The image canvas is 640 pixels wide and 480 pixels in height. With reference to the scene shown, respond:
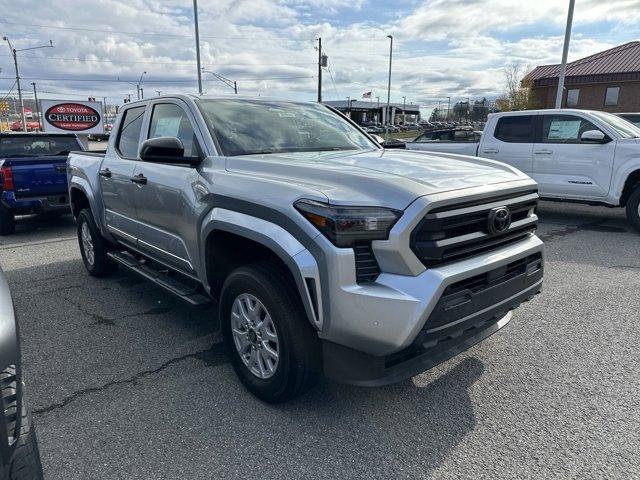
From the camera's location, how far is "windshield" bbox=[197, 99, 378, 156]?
11.8ft

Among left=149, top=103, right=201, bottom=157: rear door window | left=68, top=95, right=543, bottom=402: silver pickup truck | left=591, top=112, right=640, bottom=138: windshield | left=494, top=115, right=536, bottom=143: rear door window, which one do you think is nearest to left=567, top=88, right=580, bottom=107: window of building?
left=494, top=115, right=536, bottom=143: rear door window

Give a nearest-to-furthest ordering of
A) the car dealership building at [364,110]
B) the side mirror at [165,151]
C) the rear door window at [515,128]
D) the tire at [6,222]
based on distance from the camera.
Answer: the side mirror at [165,151] → the tire at [6,222] → the rear door window at [515,128] → the car dealership building at [364,110]

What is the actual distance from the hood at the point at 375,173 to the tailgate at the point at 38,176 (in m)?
6.22

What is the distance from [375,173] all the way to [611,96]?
45.7 m

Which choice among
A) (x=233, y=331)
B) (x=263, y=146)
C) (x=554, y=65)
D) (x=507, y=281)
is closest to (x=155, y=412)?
(x=233, y=331)

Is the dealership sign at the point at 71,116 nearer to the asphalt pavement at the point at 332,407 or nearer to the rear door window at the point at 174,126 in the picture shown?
the asphalt pavement at the point at 332,407

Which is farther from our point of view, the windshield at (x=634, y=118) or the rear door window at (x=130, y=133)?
the windshield at (x=634, y=118)

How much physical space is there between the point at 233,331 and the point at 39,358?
1.66 metres

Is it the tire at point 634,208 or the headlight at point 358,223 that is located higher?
the headlight at point 358,223

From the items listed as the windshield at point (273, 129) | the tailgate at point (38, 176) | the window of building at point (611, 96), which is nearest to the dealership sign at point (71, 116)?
the tailgate at point (38, 176)

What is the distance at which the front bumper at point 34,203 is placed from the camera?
26.2 ft

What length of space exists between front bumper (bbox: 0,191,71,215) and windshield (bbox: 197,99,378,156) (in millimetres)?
5685

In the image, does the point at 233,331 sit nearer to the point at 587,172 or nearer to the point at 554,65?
the point at 587,172

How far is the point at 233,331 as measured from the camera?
3195 millimetres
